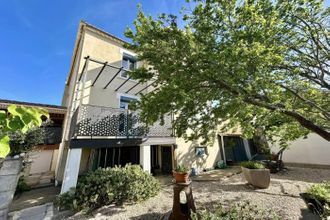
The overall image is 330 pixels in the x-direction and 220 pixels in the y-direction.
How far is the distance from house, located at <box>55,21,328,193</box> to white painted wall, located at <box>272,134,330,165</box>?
19.4 ft

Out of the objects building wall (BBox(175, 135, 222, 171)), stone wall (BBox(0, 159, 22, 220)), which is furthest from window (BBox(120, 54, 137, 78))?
stone wall (BBox(0, 159, 22, 220))

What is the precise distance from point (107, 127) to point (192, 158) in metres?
6.91

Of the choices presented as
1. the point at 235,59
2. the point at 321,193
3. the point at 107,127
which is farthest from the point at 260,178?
the point at 107,127

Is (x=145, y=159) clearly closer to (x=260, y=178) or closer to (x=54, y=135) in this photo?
(x=260, y=178)

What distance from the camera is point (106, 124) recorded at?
25.8ft

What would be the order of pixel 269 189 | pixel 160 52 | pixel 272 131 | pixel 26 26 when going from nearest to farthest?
pixel 160 52
pixel 269 189
pixel 272 131
pixel 26 26

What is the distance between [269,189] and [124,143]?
7.42 m

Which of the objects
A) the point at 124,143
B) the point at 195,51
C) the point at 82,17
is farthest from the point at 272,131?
the point at 82,17

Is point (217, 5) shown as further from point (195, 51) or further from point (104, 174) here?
point (104, 174)

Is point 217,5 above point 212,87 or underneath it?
above

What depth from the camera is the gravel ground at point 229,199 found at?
17.0 feet

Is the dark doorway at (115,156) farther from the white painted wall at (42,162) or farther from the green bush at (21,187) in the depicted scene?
the white painted wall at (42,162)

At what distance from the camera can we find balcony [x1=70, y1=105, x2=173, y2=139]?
7.04m

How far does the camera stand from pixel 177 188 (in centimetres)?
434
